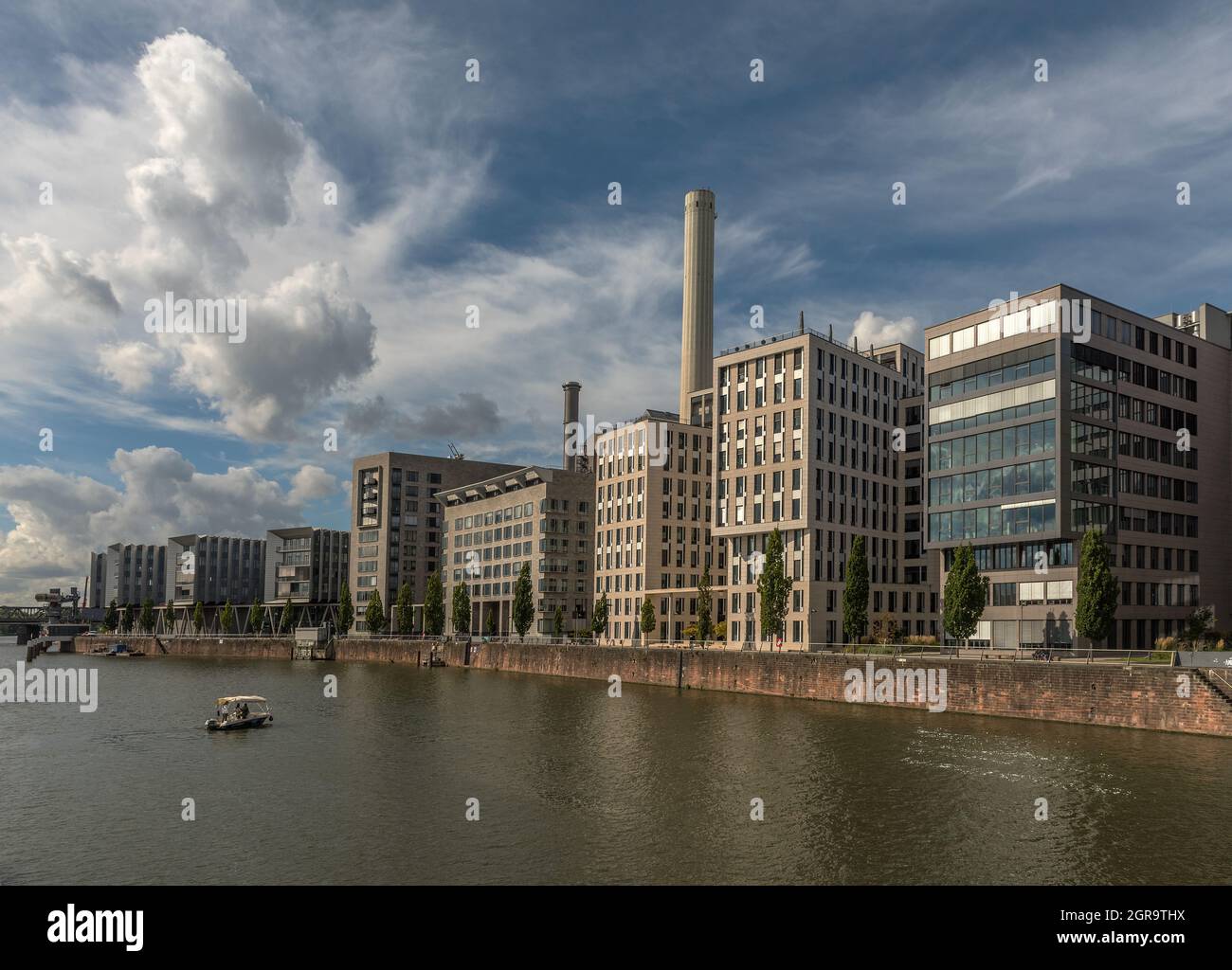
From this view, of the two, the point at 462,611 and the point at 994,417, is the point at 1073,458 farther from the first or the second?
the point at 462,611

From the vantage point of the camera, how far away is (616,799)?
46.3m

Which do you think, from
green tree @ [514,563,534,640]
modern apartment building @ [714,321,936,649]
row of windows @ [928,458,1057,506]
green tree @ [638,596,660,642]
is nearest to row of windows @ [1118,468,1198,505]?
row of windows @ [928,458,1057,506]

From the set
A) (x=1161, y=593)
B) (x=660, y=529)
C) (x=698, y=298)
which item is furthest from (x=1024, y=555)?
(x=698, y=298)

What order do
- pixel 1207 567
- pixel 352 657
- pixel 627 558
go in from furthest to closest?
pixel 352 657, pixel 627 558, pixel 1207 567

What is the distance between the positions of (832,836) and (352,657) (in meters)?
167

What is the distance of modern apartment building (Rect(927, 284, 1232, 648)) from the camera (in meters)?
97.0

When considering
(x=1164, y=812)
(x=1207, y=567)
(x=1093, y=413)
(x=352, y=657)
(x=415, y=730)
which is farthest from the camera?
(x=352, y=657)

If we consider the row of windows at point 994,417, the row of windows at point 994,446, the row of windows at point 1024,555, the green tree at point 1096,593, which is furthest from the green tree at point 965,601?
the row of windows at point 994,417

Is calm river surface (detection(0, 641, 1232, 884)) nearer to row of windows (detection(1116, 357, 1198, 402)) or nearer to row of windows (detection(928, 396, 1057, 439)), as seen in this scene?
row of windows (detection(928, 396, 1057, 439))

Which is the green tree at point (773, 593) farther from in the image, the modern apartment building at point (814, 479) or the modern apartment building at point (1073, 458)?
the modern apartment building at point (1073, 458)

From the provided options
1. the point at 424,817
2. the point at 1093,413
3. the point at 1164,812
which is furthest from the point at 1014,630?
the point at 424,817

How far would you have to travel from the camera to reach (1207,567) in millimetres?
108938

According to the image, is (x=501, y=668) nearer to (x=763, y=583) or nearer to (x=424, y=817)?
(x=763, y=583)

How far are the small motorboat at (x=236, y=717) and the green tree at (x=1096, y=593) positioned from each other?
70.6 meters
